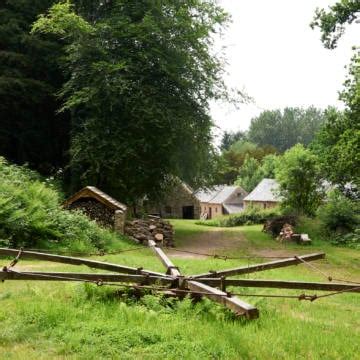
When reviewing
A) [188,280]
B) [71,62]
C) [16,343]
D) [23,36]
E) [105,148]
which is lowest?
[16,343]

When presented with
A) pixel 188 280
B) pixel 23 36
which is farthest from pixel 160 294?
pixel 23 36

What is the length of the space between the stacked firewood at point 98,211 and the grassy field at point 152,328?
13.6 metres

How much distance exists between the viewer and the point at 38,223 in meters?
15.3

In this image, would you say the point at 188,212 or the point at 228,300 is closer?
the point at 228,300

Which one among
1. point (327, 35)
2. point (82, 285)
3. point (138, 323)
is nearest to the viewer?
point (138, 323)

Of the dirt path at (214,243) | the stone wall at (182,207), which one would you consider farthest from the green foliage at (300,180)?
the stone wall at (182,207)

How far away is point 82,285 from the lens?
756 centimetres

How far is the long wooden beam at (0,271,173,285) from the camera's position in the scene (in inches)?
235

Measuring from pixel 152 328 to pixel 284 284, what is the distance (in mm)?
1867

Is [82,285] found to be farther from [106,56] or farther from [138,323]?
[106,56]

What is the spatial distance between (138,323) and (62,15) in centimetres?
2260

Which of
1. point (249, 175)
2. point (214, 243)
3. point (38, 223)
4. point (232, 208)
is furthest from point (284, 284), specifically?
point (249, 175)

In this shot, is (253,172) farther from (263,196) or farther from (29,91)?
(29,91)

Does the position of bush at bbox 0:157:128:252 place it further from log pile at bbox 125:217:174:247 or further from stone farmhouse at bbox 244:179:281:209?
stone farmhouse at bbox 244:179:281:209
